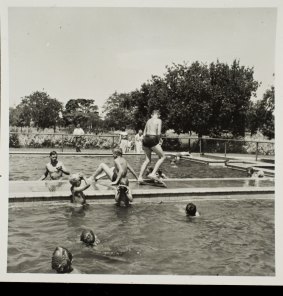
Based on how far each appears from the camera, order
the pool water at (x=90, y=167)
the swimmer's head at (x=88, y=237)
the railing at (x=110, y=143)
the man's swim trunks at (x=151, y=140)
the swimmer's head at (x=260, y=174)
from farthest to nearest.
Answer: the railing at (x=110, y=143), the pool water at (x=90, y=167), the swimmer's head at (x=260, y=174), the man's swim trunks at (x=151, y=140), the swimmer's head at (x=88, y=237)

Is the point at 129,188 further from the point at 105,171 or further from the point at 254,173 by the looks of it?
the point at 254,173

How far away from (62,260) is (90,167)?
7.17 metres

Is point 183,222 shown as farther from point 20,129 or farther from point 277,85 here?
point 20,129

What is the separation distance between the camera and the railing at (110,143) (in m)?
→ 15.1

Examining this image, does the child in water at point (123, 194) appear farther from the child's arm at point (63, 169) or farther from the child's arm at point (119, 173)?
the child's arm at point (63, 169)

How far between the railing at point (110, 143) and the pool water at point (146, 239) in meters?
7.48

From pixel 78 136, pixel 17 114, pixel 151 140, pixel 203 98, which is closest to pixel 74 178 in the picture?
pixel 151 140

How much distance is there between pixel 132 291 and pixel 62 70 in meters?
4.21

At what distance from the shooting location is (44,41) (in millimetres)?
7453

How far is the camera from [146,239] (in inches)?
261

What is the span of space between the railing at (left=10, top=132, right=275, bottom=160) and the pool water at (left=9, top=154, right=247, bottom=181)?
1054 mm

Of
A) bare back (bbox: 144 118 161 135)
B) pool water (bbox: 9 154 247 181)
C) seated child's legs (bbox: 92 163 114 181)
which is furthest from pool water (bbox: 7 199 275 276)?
pool water (bbox: 9 154 247 181)

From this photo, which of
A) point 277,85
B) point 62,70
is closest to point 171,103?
point 62,70

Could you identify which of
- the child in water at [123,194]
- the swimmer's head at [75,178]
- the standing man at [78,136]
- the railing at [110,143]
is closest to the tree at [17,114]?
the swimmer's head at [75,178]
